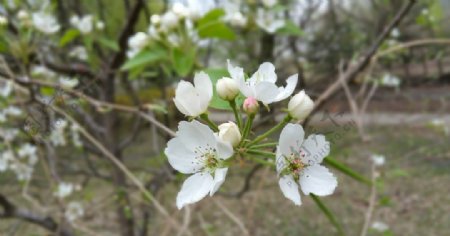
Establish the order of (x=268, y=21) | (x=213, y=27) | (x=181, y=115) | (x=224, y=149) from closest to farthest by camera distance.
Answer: (x=224, y=149) → (x=181, y=115) → (x=213, y=27) → (x=268, y=21)

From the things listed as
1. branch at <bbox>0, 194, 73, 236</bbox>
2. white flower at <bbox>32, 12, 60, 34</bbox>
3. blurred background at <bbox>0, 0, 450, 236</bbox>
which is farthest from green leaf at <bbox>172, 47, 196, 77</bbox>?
branch at <bbox>0, 194, 73, 236</bbox>

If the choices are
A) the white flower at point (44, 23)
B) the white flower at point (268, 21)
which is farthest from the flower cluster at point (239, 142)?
A: the white flower at point (44, 23)

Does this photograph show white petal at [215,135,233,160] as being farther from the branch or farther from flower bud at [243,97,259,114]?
the branch

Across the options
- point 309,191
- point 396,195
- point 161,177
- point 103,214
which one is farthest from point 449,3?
point 309,191

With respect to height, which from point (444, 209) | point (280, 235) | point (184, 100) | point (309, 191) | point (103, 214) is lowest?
point (444, 209)

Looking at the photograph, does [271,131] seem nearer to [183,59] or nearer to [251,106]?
[251,106]

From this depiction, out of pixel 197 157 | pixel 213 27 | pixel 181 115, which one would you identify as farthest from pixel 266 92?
pixel 213 27

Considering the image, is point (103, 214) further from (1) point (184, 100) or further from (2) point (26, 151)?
(1) point (184, 100)
